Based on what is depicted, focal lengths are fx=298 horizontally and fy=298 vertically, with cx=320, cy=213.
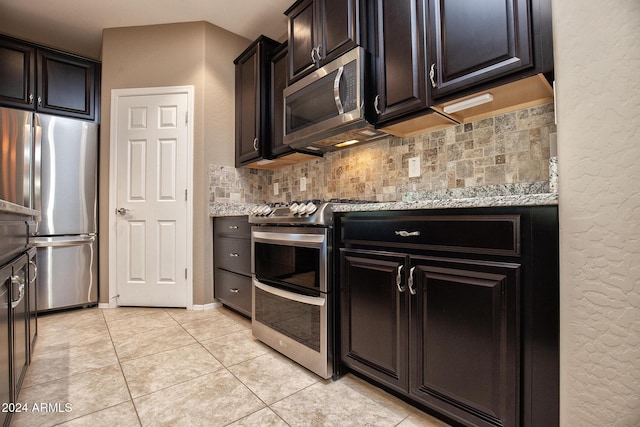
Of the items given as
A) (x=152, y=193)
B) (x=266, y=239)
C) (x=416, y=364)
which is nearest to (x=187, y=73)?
(x=152, y=193)

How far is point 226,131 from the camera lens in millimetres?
2980

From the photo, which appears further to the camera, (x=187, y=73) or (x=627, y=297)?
(x=187, y=73)

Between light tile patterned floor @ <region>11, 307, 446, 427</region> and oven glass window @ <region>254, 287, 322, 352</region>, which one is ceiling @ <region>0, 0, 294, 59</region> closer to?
oven glass window @ <region>254, 287, 322, 352</region>

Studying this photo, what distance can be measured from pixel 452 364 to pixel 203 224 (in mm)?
2381

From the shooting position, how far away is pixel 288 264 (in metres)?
1.72

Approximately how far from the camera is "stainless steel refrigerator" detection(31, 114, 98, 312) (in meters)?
2.55

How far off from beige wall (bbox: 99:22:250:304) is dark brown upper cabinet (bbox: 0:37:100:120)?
28 centimetres

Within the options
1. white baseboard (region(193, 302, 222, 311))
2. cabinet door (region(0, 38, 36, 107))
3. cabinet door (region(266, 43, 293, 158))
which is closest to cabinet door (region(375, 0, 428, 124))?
cabinet door (region(266, 43, 293, 158))

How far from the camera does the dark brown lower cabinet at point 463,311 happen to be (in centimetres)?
88

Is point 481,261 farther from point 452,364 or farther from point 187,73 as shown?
point 187,73

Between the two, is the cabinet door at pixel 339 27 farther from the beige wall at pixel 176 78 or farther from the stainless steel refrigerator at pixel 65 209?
→ the stainless steel refrigerator at pixel 65 209

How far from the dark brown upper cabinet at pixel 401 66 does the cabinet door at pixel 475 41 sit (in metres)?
0.06

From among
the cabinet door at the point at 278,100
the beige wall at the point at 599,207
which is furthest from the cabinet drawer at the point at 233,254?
the beige wall at the point at 599,207

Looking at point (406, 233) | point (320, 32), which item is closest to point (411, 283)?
point (406, 233)
